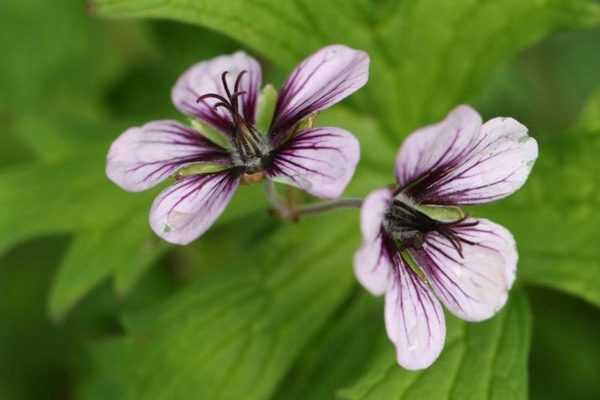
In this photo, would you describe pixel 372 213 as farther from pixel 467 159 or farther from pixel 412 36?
pixel 412 36

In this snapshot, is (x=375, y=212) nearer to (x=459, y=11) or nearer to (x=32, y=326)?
(x=459, y=11)

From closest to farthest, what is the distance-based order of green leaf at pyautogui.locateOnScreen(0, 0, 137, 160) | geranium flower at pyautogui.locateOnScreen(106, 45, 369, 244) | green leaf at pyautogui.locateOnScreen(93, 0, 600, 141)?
geranium flower at pyautogui.locateOnScreen(106, 45, 369, 244) < green leaf at pyautogui.locateOnScreen(93, 0, 600, 141) < green leaf at pyautogui.locateOnScreen(0, 0, 137, 160)

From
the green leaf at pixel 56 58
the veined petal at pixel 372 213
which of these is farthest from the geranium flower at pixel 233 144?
the green leaf at pixel 56 58

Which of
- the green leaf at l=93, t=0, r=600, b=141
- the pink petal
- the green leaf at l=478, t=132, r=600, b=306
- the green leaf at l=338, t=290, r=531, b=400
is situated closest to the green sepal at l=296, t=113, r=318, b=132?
the pink petal

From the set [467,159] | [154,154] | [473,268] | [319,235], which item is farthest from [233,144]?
[319,235]

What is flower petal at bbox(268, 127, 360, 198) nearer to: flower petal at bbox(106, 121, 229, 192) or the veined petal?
the veined petal

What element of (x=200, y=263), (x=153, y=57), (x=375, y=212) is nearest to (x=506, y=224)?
(x=375, y=212)

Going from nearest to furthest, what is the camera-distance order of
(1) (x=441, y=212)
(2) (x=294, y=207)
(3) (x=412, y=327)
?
1. (3) (x=412, y=327)
2. (1) (x=441, y=212)
3. (2) (x=294, y=207)
